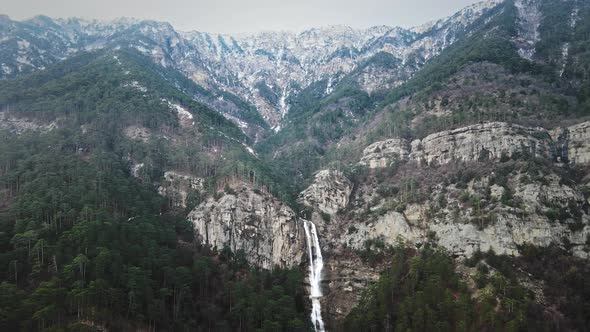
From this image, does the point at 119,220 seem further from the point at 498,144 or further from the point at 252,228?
the point at 498,144

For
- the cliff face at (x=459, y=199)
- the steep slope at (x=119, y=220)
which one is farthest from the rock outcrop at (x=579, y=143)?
the steep slope at (x=119, y=220)

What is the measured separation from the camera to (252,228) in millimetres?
125188

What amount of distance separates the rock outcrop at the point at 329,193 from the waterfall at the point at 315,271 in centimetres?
1110

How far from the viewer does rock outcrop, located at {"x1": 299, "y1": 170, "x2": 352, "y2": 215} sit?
14588 cm

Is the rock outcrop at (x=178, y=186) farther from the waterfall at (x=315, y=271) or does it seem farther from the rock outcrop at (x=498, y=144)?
the rock outcrop at (x=498, y=144)

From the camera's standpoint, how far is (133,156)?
146 meters

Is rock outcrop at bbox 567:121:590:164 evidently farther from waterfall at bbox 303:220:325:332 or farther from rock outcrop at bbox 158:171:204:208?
rock outcrop at bbox 158:171:204:208

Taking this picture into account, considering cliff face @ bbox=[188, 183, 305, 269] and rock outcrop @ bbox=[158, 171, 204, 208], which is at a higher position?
rock outcrop @ bbox=[158, 171, 204, 208]

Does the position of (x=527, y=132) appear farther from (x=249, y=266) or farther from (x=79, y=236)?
(x=79, y=236)

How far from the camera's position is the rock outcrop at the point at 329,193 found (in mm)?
145875

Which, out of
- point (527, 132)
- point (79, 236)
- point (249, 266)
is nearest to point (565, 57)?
point (527, 132)

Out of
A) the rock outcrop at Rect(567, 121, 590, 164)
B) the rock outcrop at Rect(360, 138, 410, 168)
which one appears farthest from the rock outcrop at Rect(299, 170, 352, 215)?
the rock outcrop at Rect(567, 121, 590, 164)

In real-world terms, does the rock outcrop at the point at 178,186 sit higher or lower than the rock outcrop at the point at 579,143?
lower

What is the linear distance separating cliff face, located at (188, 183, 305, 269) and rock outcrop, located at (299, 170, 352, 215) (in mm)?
17643
